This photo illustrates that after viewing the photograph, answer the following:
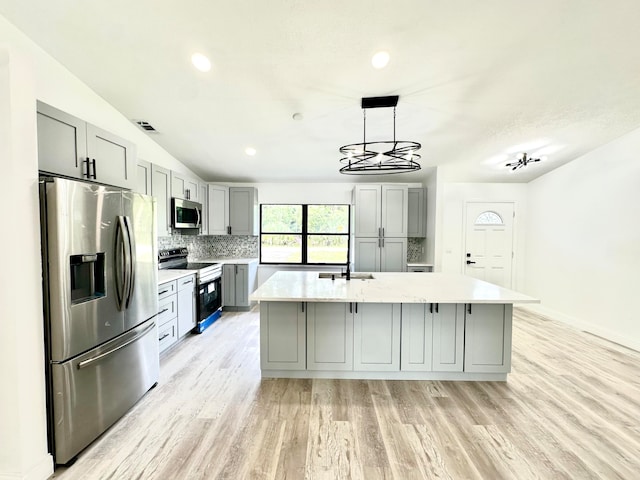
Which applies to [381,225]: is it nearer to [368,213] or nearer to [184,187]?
[368,213]

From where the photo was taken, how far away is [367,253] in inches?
191

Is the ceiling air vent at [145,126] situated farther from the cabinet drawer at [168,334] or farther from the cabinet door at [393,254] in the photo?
the cabinet door at [393,254]

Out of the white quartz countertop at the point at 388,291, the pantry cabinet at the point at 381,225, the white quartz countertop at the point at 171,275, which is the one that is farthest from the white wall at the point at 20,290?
the pantry cabinet at the point at 381,225

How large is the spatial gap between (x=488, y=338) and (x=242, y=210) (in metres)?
4.18

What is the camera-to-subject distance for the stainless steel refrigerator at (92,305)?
1.55 m

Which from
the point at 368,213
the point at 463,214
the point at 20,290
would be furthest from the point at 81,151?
the point at 463,214

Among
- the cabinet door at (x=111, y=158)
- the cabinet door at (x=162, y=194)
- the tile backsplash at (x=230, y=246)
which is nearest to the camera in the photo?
the cabinet door at (x=111, y=158)

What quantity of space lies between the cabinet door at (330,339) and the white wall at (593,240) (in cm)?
367

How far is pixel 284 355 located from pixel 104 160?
2.39 metres

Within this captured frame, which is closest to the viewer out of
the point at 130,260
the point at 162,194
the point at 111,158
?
the point at 130,260

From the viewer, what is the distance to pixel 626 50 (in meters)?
2.14

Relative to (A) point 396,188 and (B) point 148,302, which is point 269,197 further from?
(B) point 148,302

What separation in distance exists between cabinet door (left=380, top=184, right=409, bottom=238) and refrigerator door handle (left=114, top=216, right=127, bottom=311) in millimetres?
3847


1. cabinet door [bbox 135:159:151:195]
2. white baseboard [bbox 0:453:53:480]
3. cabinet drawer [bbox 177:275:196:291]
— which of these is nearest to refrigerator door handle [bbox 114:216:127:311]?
white baseboard [bbox 0:453:53:480]
